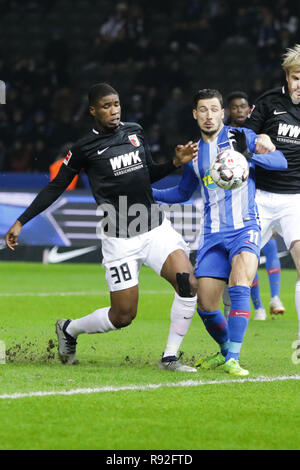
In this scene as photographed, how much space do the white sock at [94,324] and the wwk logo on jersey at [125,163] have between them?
1015 mm

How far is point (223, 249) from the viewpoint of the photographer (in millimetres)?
6621

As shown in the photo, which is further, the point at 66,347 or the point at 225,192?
the point at 66,347

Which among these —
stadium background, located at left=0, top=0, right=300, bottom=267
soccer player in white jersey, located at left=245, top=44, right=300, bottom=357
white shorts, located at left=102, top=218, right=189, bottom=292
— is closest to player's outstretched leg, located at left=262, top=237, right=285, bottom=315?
soccer player in white jersey, located at left=245, top=44, right=300, bottom=357

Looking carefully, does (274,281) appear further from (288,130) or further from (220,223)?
(220,223)

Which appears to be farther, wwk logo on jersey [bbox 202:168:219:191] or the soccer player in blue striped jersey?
wwk logo on jersey [bbox 202:168:219:191]

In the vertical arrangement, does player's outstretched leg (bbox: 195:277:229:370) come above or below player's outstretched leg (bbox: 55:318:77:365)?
above

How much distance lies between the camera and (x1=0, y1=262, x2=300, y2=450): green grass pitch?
4.34 metres

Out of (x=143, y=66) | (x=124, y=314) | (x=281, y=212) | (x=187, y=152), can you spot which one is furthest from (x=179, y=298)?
(x=143, y=66)

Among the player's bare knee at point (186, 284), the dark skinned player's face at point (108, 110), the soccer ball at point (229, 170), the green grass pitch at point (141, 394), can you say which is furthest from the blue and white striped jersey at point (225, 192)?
the green grass pitch at point (141, 394)

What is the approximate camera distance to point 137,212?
658 cm

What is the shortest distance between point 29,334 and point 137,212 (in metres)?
2.32

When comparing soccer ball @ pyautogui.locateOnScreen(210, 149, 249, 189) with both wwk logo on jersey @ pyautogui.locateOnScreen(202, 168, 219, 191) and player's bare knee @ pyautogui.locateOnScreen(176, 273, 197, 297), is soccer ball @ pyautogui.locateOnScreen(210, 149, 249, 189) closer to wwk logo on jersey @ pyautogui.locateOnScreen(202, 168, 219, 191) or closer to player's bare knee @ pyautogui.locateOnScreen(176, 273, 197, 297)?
wwk logo on jersey @ pyautogui.locateOnScreen(202, 168, 219, 191)

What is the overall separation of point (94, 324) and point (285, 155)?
2129 millimetres

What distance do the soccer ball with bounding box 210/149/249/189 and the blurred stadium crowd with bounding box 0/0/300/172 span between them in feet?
37.9
